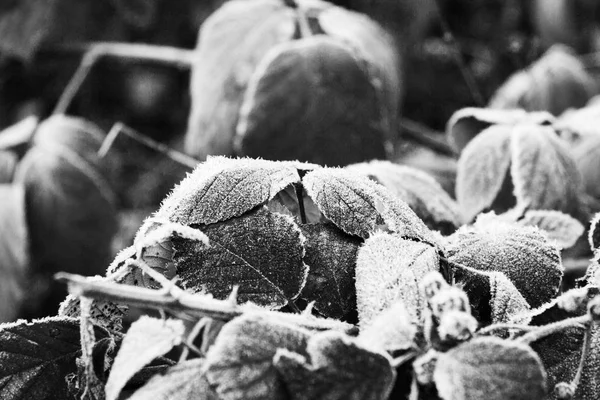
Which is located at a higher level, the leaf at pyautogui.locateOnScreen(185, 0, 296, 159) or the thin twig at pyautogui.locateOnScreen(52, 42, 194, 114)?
the leaf at pyautogui.locateOnScreen(185, 0, 296, 159)

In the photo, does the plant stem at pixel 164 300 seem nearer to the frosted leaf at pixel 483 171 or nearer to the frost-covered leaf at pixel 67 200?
the frosted leaf at pixel 483 171

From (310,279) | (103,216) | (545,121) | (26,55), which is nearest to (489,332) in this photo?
(310,279)

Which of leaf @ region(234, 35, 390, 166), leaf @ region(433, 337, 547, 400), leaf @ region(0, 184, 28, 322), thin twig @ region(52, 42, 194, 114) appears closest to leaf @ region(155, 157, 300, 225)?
leaf @ region(433, 337, 547, 400)

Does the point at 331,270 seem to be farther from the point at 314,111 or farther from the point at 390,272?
the point at 314,111

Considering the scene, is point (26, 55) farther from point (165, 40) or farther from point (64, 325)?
point (64, 325)

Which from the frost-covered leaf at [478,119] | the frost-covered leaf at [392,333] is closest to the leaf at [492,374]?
the frost-covered leaf at [392,333]

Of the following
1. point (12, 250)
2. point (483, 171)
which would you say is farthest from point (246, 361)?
point (12, 250)

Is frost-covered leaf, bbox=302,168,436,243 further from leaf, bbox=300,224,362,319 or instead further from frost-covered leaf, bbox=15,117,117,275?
frost-covered leaf, bbox=15,117,117,275
